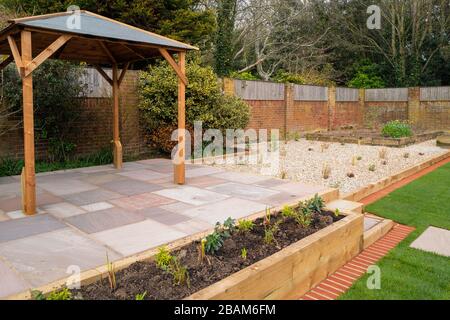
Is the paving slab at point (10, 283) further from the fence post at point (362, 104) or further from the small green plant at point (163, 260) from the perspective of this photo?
the fence post at point (362, 104)

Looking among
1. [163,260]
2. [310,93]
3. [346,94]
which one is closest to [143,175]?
[163,260]

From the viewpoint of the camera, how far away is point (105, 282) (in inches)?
113

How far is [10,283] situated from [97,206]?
2183 millimetres

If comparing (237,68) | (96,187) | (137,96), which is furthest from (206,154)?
(237,68)

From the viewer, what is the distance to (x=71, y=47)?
681 cm

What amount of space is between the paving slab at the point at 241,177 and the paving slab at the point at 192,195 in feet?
3.49

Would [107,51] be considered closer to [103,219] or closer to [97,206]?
[97,206]

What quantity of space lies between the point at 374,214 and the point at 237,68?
1831 cm

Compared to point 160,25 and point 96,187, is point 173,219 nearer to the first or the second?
point 96,187

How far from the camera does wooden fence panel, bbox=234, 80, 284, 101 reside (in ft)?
42.5

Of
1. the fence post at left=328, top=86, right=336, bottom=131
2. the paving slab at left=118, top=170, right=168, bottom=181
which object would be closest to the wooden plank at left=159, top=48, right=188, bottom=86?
the paving slab at left=118, top=170, right=168, bottom=181

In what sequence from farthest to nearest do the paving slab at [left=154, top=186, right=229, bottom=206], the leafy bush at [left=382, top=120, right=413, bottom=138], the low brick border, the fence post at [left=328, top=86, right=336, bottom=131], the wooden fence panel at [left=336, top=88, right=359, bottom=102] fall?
the wooden fence panel at [left=336, top=88, right=359, bottom=102] < the fence post at [left=328, top=86, right=336, bottom=131] < the leafy bush at [left=382, top=120, right=413, bottom=138] < the paving slab at [left=154, top=186, right=229, bottom=206] < the low brick border

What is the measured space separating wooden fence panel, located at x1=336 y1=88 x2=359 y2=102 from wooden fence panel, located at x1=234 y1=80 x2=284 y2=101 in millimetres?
4882

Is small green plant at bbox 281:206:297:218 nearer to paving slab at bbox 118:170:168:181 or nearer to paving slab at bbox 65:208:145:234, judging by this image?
paving slab at bbox 65:208:145:234
